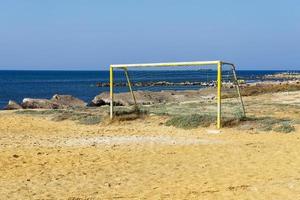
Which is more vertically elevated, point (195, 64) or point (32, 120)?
point (195, 64)

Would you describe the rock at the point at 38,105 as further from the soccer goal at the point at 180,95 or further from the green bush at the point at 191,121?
the green bush at the point at 191,121

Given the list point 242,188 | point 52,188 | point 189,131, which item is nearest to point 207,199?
point 242,188

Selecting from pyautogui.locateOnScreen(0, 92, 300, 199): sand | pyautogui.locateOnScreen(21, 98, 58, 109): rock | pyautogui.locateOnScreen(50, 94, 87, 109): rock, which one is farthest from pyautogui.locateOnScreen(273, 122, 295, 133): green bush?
pyautogui.locateOnScreen(50, 94, 87, 109): rock

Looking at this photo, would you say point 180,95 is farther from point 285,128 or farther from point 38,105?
point 285,128

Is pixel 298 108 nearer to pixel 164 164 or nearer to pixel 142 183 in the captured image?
pixel 164 164

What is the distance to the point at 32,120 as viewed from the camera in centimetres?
2067

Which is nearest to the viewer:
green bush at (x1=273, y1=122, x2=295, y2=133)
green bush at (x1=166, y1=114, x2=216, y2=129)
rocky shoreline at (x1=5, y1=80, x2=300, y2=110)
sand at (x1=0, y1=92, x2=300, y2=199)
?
sand at (x1=0, y1=92, x2=300, y2=199)

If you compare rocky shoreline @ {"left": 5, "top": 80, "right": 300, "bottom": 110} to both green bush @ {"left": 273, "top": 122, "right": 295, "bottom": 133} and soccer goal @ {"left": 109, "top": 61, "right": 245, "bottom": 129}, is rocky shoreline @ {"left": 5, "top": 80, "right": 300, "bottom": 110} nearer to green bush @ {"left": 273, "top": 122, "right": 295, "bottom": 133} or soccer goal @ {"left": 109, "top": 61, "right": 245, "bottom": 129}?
soccer goal @ {"left": 109, "top": 61, "right": 245, "bottom": 129}

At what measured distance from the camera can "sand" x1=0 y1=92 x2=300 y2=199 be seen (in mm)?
8547

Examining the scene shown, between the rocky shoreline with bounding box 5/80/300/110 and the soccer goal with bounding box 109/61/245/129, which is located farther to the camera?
the rocky shoreline with bounding box 5/80/300/110

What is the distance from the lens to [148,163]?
436 inches

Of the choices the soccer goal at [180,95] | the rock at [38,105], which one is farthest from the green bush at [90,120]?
the rock at [38,105]

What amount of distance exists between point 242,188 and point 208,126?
8.77 metres

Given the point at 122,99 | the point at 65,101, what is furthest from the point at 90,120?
the point at 65,101
